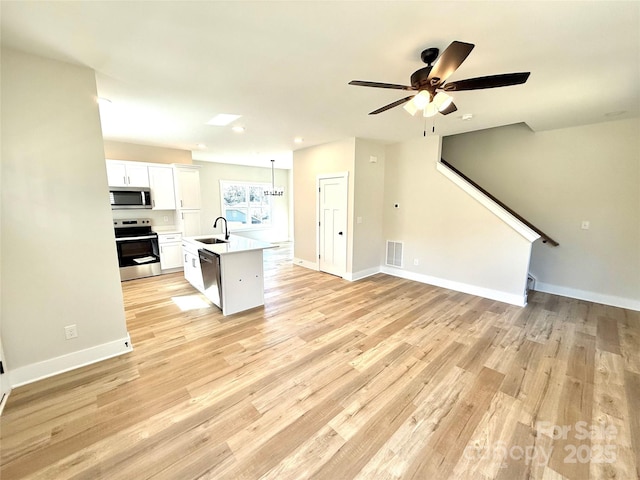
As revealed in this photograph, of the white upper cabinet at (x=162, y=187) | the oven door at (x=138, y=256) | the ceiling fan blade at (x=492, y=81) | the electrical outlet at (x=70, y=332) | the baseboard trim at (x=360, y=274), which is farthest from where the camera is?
the white upper cabinet at (x=162, y=187)

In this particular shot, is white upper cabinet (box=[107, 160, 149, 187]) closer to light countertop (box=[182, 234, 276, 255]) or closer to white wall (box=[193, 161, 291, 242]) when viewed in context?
white wall (box=[193, 161, 291, 242])

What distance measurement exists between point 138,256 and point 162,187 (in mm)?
1449

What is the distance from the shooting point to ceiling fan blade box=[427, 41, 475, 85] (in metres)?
1.48

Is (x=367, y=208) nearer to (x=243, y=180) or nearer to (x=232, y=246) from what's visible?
(x=232, y=246)

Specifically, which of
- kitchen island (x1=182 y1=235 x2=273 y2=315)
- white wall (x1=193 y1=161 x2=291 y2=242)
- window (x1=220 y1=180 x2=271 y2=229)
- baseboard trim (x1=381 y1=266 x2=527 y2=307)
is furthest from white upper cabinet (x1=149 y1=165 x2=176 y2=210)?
baseboard trim (x1=381 y1=266 x2=527 y2=307)

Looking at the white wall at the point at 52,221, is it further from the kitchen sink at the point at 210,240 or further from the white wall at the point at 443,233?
the white wall at the point at 443,233

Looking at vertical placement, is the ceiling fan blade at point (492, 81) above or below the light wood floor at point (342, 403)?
above

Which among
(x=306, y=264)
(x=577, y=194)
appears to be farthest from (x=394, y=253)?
(x=577, y=194)

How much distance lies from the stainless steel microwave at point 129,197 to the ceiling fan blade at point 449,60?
17.2 feet

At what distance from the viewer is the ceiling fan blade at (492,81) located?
5.55 feet

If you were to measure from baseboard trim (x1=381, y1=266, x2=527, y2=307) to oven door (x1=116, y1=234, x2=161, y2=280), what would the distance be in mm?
4732

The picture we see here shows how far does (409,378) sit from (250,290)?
2.29 metres

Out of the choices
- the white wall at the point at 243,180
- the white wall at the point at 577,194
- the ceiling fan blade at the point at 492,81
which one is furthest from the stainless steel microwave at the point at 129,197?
the white wall at the point at 577,194

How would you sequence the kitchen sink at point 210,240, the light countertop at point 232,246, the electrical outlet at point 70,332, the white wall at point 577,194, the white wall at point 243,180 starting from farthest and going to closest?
1. the white wall at point 243,180
2. the kitchen sink at point 210,240
3. the white wall at point 577,194
4. the light countertop at point 232,246
5. the electrical outlet at point 70,332
